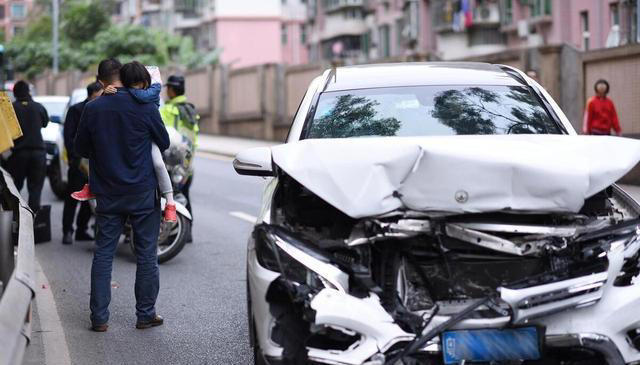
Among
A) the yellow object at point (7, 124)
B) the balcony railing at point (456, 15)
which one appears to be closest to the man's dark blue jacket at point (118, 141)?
the yellow object at point (7, 124)

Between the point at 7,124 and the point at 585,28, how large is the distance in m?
33.6

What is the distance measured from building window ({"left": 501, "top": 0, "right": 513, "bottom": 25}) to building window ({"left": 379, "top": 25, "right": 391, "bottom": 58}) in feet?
46.2

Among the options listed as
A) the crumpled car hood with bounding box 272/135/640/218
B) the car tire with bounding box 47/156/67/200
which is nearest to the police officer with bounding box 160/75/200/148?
the car tire with bounding box 47/156/67/200

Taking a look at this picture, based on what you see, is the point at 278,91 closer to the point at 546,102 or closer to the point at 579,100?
the point at 579,100

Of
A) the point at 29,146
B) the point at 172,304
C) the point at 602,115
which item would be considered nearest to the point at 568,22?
the point at 602,115

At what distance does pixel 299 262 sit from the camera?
5641 millimetres

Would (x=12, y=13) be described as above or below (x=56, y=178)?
above

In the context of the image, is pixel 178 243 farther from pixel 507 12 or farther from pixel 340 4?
pixel 340 4

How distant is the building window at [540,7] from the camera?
4241 cm

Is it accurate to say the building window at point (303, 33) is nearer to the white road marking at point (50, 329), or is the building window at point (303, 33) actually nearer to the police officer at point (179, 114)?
the police officer at point (179, 114)

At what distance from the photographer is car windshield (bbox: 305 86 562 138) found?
709 cm

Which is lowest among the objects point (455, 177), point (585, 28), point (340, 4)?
point (455, 177)

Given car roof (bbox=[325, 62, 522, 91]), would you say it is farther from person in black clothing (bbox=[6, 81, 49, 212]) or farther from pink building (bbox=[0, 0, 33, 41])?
pink building (bbox=[0, 0, 33, 41])

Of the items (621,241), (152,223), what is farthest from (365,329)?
(152,223)
